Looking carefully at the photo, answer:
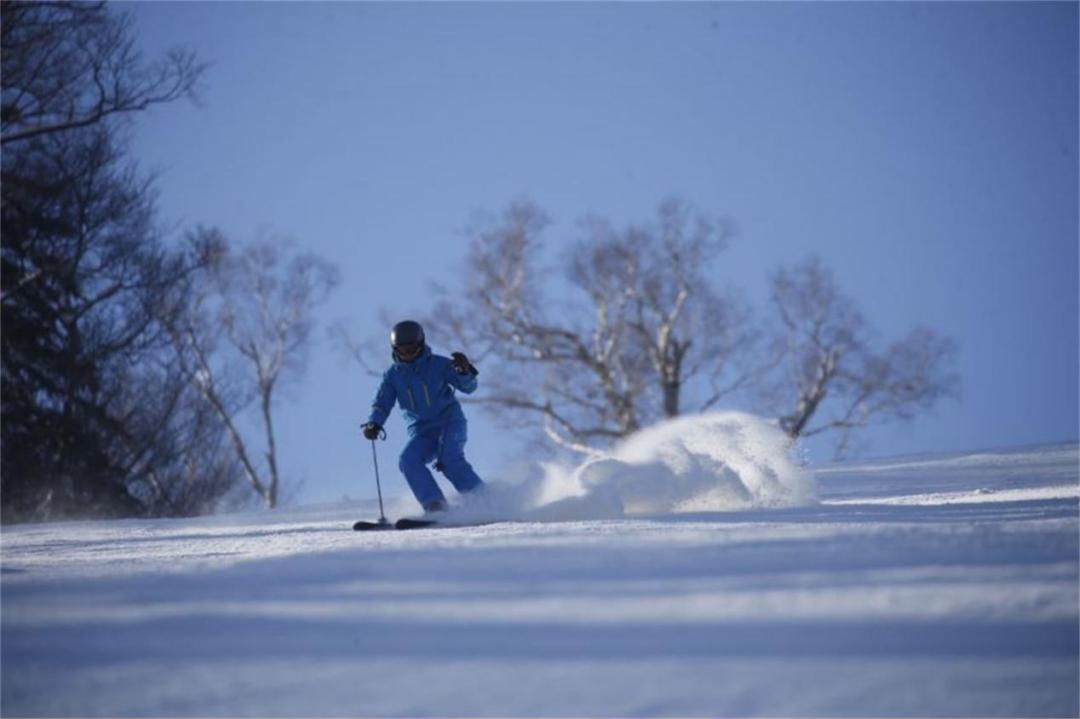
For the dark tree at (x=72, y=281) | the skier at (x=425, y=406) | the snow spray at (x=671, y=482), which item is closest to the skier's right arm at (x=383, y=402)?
the skier at (x=425, y=406)

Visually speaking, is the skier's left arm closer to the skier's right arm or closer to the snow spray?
the skier's right arm

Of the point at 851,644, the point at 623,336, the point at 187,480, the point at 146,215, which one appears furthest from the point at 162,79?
the point at 851,644

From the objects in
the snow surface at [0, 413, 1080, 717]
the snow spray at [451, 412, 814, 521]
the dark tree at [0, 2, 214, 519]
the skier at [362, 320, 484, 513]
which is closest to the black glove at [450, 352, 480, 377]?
the skier at [362, 320, 484, 513]

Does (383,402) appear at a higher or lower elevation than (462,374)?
lower

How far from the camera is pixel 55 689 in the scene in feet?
5.64

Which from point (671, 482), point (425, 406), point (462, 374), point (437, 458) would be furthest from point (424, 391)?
point (671, 482)

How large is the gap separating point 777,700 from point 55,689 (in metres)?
1.35

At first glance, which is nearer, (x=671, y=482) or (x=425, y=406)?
(x=671, y=482)

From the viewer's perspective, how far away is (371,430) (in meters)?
6.20

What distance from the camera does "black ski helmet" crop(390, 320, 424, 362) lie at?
628cm

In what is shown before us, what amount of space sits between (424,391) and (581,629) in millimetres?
4485

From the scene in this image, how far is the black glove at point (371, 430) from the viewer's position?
617 centimetres

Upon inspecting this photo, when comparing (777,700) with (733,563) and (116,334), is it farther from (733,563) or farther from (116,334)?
(116,334)

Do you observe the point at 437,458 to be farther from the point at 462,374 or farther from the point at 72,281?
the point at 72,281
